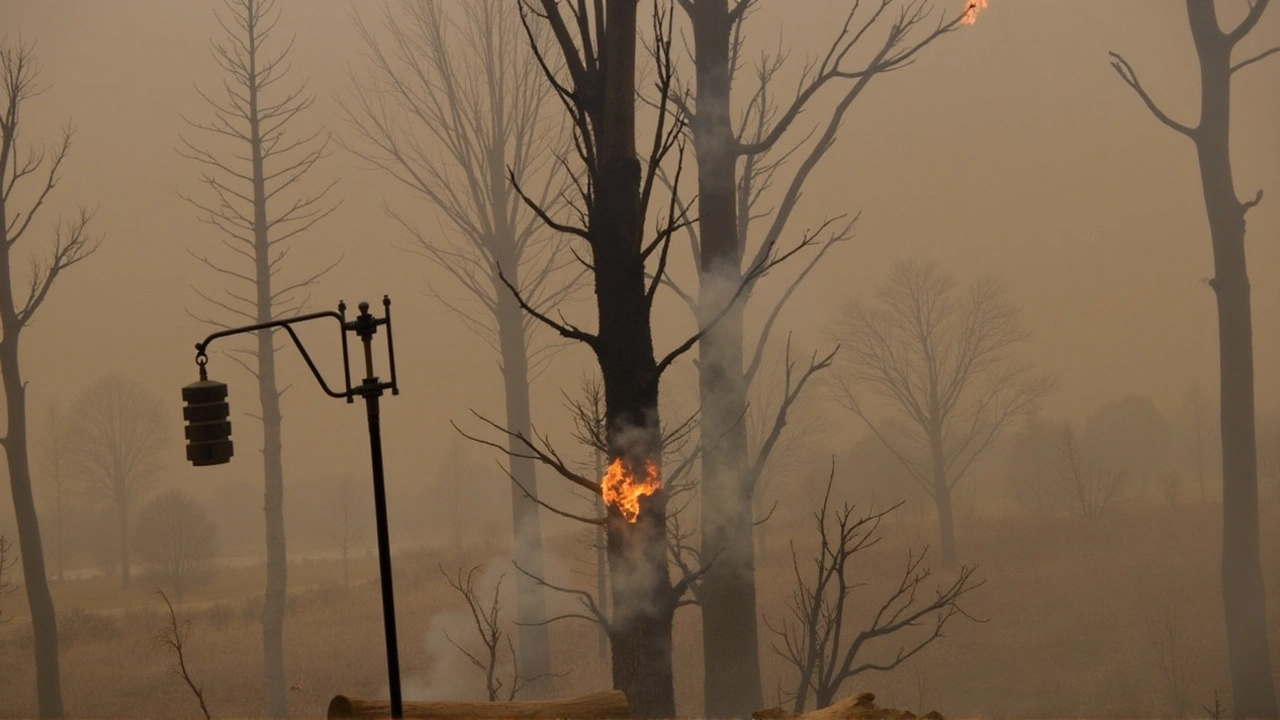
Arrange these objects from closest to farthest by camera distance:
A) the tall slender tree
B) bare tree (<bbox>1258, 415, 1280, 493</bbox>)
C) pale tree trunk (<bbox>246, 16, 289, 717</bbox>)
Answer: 1. the tall slender tree
2. pale tree trunk (<bbox>246, 16, 289, 717</bbox>)
3. bare tree (<bbox>1258, 415, 1280, 493</bbox>)

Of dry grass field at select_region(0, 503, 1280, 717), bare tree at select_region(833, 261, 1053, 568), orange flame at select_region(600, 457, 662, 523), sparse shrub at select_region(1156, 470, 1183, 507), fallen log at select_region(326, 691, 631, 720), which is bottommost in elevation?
dry grass field at select_region(0, 503, 1280, 717)

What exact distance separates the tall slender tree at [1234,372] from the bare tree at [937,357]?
408cm

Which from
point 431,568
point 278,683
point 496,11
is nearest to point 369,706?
point 278,683

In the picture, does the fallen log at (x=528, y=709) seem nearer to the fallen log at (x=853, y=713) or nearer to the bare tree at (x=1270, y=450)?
the fallen log at (x=853, y=713)

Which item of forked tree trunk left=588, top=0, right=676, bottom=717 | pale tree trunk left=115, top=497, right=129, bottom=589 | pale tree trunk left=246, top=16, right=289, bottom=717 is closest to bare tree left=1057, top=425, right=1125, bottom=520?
pale tree trunk left=246, top=16, right=289, bottom=717

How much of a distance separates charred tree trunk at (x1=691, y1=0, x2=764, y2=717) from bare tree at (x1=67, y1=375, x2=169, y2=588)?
8.94 metres

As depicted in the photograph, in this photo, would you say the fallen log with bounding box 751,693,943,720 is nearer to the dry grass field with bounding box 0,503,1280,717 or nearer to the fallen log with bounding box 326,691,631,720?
the fallen log with bounding box 326,691,631,720

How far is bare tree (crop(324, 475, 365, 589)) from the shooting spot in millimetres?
15047

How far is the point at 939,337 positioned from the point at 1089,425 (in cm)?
202

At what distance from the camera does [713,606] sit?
23.8 ft

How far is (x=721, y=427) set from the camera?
23.5 ft

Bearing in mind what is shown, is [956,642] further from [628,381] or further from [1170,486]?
[628,381]

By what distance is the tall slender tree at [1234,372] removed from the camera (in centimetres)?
831

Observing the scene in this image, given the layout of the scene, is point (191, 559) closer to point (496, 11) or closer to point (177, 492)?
point (177, 492)
